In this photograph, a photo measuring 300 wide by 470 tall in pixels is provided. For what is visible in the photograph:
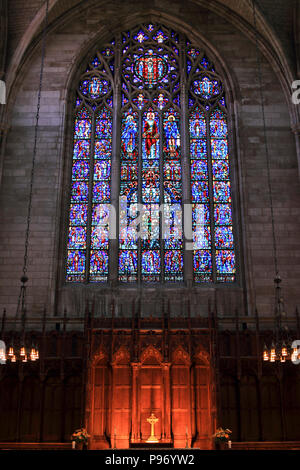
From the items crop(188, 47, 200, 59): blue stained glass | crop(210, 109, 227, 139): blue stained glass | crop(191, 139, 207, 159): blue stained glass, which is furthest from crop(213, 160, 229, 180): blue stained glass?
crop(188, 47, 200, 59): blue stained glass

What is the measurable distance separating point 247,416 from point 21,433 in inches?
205

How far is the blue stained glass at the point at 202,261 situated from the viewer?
14.5 metres

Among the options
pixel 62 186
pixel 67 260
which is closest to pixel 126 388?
pixel 67 260

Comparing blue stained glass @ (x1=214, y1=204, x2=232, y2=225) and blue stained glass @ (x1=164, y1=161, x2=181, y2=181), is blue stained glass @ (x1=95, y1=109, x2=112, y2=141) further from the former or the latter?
blue stained glass @ (x1=214, y1=204, x2=232, y2=225)

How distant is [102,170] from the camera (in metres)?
15.6

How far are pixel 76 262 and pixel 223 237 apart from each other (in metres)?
4.14

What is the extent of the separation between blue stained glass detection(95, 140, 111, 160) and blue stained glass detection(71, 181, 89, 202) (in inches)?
38.2

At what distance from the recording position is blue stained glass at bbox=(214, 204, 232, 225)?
15.0 metres

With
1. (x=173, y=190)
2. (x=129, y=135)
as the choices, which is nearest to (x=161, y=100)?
(x=129, y=135)

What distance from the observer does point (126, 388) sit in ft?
40.8

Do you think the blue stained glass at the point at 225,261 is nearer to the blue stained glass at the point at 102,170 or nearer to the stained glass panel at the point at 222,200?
the stained glass panel at the point at 222,200

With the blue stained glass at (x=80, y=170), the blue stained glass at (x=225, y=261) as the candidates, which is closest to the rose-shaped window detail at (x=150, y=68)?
the blue stained glass at (x=80, y=170)
